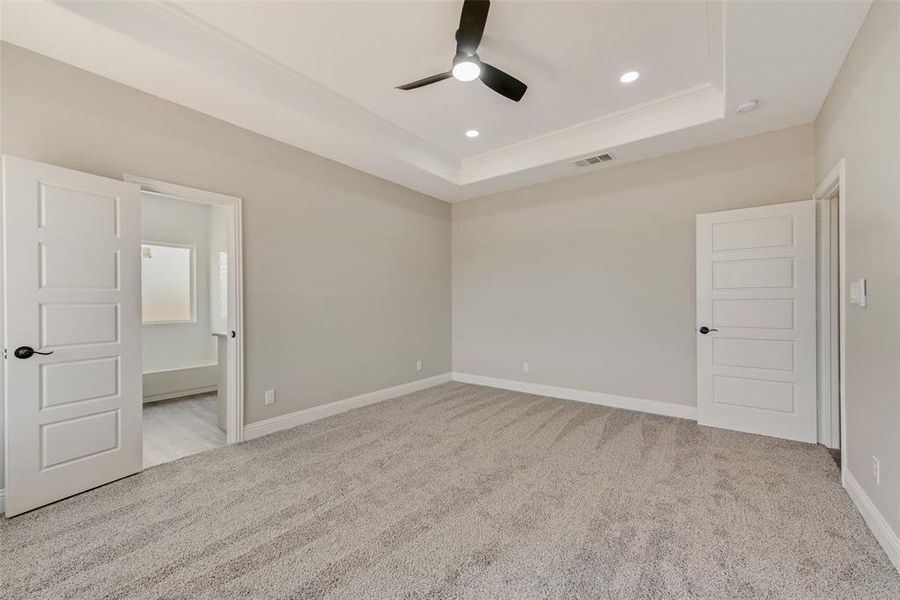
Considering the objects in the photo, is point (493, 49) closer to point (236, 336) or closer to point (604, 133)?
A: point (604, 133)

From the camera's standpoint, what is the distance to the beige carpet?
5.47ft

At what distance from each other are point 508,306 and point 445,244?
1.37 meters

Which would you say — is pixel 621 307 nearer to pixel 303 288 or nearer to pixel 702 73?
pixel 702 73

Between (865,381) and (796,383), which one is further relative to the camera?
(796,383)

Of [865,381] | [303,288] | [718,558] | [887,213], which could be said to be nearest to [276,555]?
[718,558]

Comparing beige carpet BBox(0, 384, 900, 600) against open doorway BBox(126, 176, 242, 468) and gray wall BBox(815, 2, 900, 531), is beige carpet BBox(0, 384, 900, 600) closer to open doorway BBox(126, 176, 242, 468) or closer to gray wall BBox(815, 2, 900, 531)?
gray wall BBox(815, 2, 900, 531)

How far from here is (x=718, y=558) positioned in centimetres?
180

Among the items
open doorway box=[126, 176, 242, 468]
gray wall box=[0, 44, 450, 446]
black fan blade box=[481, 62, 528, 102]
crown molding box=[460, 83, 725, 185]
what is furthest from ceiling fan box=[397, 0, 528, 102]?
open doorway box=[126, 176, 242, 468]

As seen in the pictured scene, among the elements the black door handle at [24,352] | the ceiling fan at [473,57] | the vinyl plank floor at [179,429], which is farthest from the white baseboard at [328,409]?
the ceiling fan at [473,57]

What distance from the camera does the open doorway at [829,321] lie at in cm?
307

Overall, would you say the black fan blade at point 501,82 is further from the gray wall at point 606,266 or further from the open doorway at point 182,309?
the open doorway at point 182,309

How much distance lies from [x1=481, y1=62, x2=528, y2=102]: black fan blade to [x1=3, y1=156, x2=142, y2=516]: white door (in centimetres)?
256

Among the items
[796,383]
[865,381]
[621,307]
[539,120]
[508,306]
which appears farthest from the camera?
[508,306]

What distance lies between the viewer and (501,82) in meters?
2.56
